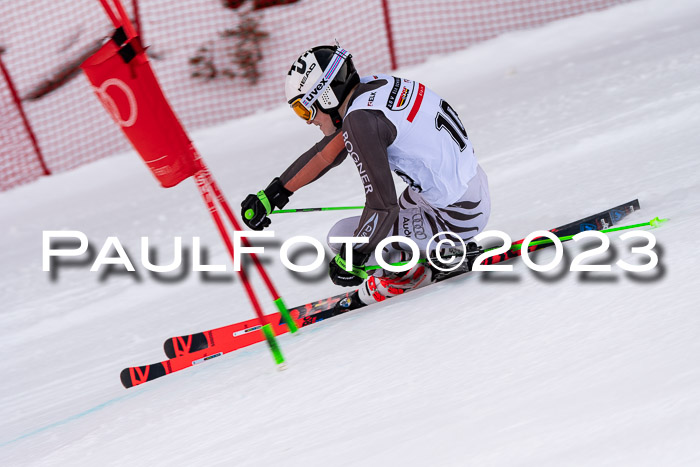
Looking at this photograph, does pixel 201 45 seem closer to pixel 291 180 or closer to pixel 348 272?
pixel 291 180

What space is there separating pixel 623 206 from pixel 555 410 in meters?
2.03

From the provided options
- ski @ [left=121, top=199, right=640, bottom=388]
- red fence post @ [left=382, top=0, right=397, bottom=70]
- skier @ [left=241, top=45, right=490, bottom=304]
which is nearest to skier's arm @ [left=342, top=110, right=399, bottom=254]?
skier @ [left=241, top=45, right=490, bottom=304]

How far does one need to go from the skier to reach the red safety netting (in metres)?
5.36

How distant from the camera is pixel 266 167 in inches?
260

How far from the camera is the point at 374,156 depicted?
2875 mm

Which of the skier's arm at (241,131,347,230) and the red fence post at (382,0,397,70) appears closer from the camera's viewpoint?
the skier's arm at (241,131,347,230)

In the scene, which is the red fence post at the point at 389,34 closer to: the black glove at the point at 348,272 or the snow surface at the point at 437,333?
the snow surface at the point at 437,333

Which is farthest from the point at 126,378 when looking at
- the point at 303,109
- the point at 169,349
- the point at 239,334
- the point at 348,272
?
the point at 303,109

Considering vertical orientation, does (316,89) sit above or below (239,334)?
above

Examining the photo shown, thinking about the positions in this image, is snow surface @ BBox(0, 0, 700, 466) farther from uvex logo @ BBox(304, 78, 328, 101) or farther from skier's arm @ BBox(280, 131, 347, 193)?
uvex logo @ BBox(304, 78, 328, 101)

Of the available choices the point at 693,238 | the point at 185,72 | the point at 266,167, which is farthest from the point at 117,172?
the point at 693,238

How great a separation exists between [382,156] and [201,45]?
8307mm

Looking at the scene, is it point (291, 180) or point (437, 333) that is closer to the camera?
point (437, 333)

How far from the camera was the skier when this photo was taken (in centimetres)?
292
